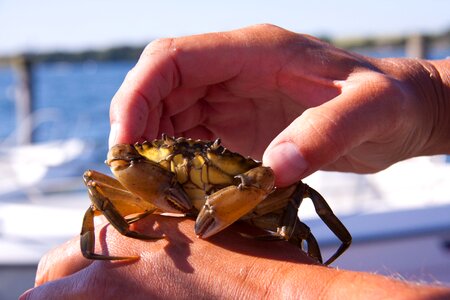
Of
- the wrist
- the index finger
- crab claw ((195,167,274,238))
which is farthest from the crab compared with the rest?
the wrist

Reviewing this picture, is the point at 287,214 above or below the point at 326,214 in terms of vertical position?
above

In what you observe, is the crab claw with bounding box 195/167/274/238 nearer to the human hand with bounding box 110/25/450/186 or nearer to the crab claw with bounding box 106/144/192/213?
the crab claw with bounding box 106/144/192/213

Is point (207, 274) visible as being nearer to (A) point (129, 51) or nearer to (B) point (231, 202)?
(B) point (231, 202)

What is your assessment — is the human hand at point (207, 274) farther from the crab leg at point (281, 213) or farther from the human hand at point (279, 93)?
the human hand at point (279, 93)

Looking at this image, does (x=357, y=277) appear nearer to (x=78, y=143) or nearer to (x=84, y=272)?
(x=84, y=272)

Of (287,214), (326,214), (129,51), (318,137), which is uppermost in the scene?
(318,137)

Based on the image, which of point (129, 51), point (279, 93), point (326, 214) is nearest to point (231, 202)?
point (326, 214)

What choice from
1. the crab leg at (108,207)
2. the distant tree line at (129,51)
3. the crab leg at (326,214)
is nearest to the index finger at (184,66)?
the crab leg at (108,207)
